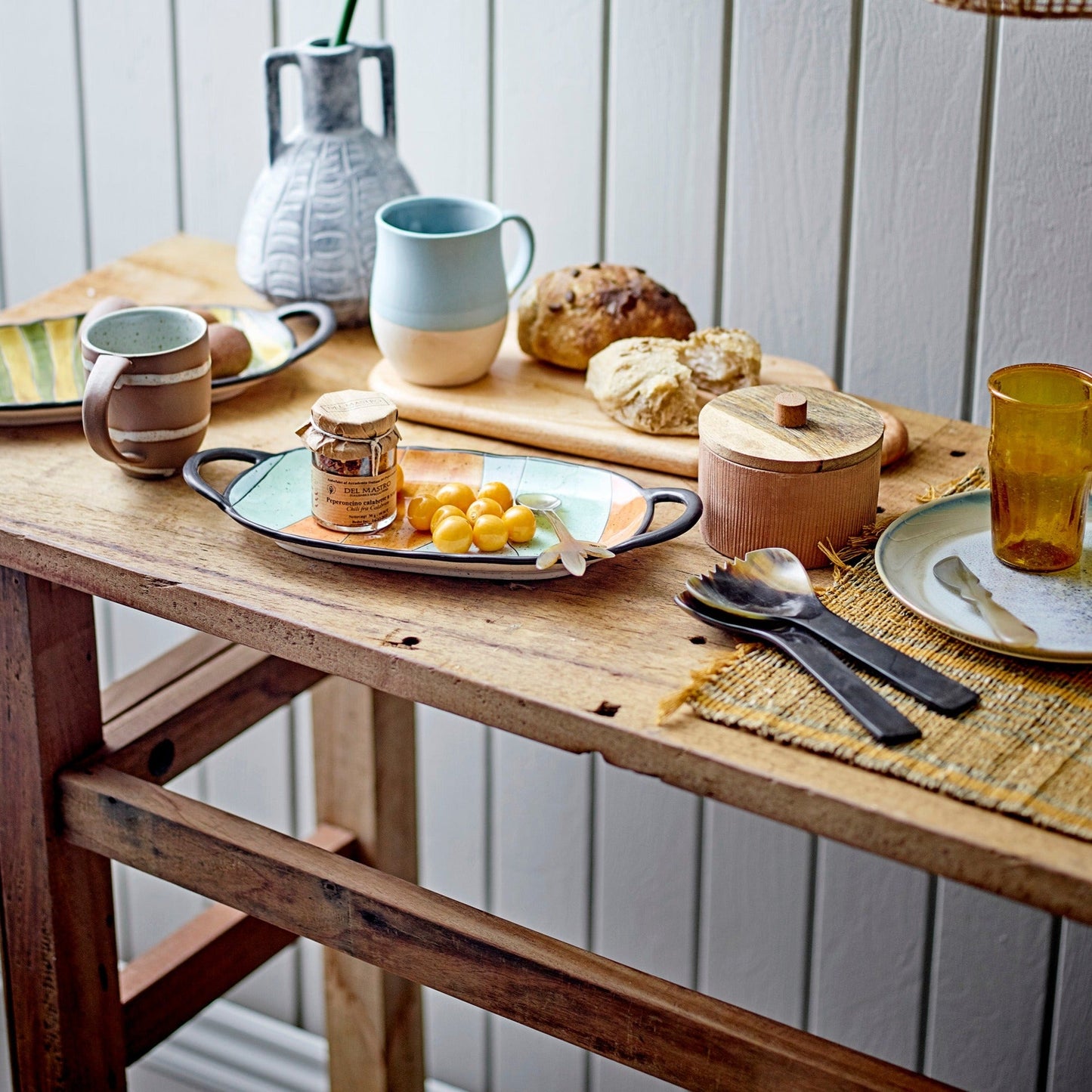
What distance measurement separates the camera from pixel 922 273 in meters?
1.20

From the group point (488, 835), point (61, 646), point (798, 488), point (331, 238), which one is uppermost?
point (331, 238)

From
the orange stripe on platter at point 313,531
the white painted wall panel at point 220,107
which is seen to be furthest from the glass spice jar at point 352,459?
the white painted wall panel at point 220,107

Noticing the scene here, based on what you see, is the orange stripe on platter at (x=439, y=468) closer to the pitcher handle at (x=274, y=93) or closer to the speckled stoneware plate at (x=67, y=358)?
the speckled stoneware plate at (x=67, y=358)

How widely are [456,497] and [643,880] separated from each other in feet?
2.68

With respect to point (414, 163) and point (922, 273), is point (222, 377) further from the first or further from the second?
point (922, 273)

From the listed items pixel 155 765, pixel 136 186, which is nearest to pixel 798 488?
pixel 155 765

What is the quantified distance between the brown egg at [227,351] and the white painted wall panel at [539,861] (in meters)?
0.64

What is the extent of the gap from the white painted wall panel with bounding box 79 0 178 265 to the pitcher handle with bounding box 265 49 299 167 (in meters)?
0.41

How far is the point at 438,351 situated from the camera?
3.34 feet

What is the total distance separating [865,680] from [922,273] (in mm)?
599

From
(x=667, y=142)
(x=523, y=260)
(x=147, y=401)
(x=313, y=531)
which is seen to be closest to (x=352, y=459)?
(x=313, y=531)

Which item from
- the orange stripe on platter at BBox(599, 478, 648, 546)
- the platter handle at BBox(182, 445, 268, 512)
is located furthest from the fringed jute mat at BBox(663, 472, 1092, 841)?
the platter handle at BBox(182, 445, 268, 512)

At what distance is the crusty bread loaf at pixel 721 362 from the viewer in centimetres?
100

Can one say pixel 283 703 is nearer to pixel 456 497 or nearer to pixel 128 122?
pixel 456 497
